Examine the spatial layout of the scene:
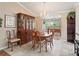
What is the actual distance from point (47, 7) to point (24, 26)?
2.13ft

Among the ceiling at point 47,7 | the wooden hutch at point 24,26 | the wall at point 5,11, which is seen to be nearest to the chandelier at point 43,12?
the ceiling at point 47,7

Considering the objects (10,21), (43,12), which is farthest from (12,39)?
(43,12)

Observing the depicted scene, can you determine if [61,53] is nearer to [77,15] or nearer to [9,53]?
[77,15]

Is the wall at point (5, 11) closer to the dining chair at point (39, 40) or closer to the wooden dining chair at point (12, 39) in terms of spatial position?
the wooden dining chair at point (12, 39)

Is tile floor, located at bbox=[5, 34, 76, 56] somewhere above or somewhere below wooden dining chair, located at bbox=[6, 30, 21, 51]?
below

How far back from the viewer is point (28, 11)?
206 cm

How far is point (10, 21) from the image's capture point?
2.01 metres

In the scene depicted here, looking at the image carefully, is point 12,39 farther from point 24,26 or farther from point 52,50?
point 52,50

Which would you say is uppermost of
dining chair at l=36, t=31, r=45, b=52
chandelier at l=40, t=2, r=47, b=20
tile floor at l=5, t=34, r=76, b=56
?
chandelier at l=40, t=2, r=47, b=20

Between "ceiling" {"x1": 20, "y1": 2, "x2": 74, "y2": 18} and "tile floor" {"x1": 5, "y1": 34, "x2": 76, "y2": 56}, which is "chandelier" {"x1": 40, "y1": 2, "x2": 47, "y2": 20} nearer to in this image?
"ceiling" {"x1": 20, "y1": 2, "x2": 74, "y2": 18}

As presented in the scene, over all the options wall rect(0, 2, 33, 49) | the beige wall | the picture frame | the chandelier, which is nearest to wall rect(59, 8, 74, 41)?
the chandelier

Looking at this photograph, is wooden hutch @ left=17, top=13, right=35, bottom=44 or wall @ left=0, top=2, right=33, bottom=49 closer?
wall @ left=0, top=2, right=33, bottom=49

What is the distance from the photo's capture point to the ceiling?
202 cm

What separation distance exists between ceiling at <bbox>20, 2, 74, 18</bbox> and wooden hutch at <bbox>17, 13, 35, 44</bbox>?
0.18 meters
